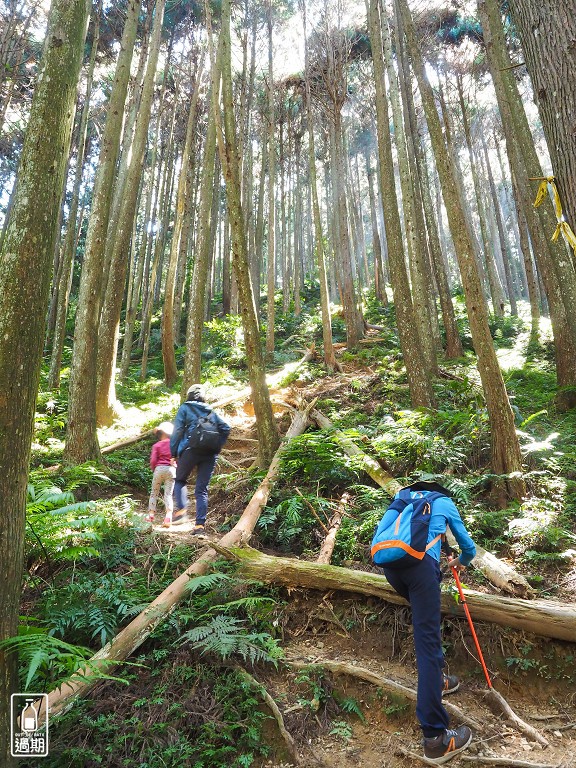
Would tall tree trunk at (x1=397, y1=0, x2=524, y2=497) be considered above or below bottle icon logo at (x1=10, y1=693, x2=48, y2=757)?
above

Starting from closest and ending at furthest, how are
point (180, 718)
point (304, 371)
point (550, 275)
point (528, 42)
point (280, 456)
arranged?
point (528, 42)
point (180, 718)
point (280, 456)
point (550, 275)
point (304, 371)

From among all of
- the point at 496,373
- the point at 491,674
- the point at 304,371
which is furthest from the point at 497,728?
the point at 304,371

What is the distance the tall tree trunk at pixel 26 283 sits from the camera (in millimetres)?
2482

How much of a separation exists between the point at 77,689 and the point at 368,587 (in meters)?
2.31

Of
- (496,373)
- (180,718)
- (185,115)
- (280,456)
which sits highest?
(185,115)

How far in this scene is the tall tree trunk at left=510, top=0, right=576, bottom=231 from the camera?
2494mm

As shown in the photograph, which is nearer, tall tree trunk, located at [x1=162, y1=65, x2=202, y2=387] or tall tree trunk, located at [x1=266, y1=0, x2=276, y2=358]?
tall tree trunk, located at [x1=162, y1=65, x2=202, y2=387]

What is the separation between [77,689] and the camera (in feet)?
9.92

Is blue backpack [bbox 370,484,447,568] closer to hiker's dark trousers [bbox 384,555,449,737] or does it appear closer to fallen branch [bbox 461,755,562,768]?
hiker's dark trousers [bbox 384,555,449,737]

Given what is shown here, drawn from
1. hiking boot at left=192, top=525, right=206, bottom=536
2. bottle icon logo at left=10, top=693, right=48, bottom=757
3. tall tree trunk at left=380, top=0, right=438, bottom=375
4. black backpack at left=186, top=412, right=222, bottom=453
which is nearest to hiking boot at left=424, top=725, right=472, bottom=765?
bottle icon logo at left=10, top=693, right=48, bottom=757

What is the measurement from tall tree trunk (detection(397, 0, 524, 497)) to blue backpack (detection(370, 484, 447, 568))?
267cm

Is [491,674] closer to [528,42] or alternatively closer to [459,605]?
[459,605]

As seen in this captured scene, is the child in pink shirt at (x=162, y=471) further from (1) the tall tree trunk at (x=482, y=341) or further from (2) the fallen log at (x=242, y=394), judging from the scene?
(1) the tall tree trunk at (x=482, y=341)

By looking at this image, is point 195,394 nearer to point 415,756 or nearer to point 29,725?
point 29,725
